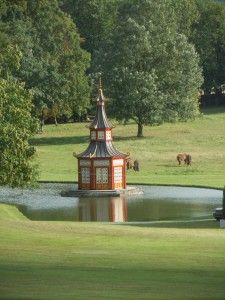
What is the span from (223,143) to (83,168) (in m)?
28.4

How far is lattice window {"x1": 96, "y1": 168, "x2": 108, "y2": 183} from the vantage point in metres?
55.4

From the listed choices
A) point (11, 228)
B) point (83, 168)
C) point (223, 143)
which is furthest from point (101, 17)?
point (11, 228)

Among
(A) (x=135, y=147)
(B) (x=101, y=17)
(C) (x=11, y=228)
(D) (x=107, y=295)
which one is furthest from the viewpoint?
(B) (x=101, y=17)

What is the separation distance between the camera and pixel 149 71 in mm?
86250

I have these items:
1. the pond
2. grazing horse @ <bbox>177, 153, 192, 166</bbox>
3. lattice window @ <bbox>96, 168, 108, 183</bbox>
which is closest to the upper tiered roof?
lattice window @ <bbox>96, 168, 108, 183</bbox>

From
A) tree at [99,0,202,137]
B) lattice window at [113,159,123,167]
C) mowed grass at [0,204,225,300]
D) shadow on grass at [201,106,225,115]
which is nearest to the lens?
mowed grass at [0,204,225,300]

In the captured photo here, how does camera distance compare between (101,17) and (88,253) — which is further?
(101,17)

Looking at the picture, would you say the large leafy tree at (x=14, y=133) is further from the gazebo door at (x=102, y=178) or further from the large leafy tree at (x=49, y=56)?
→ the large leafy tree at (x=49, y=56)

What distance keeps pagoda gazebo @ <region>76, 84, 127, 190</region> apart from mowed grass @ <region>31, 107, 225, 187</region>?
251 cm

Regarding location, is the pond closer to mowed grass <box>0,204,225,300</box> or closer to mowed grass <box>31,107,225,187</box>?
mowed grass <box>31,107,225,187</box>

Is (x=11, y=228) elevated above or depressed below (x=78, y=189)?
above

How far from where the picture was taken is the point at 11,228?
85.0ft

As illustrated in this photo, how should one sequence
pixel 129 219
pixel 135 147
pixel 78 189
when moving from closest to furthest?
1. pixel 129 219
2. pixel 78 189
3. pixel 135 147

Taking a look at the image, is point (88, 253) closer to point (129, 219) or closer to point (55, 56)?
point (129, 219)
